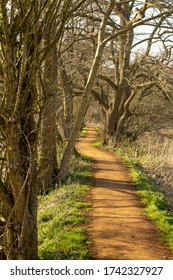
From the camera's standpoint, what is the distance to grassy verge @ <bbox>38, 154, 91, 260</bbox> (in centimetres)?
595

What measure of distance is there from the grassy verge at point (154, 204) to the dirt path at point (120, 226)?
142 millimetres

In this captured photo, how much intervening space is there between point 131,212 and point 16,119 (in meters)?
4.51

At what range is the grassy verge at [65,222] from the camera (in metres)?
5.95

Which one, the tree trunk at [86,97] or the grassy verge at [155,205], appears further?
the tree trunk at [86,97]

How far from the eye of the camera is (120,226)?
23.5 feet

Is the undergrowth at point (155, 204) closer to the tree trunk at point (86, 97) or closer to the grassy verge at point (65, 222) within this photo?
the grassy verge at point (65, 222)

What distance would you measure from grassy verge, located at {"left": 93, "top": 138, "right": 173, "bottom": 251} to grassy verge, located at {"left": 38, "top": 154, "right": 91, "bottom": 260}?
1354 mm

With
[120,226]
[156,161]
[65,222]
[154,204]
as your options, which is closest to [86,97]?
[154,204]

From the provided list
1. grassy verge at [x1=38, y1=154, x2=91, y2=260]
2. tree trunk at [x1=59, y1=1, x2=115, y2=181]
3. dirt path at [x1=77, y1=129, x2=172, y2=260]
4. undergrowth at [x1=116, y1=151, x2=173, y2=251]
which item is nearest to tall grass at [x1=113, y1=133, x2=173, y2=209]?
undergrowth at [x1=116, y1=151, x2=173, y2=251]

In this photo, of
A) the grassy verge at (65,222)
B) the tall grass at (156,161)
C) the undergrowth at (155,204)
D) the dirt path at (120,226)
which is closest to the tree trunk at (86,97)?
the grassy verge at (65,222)
